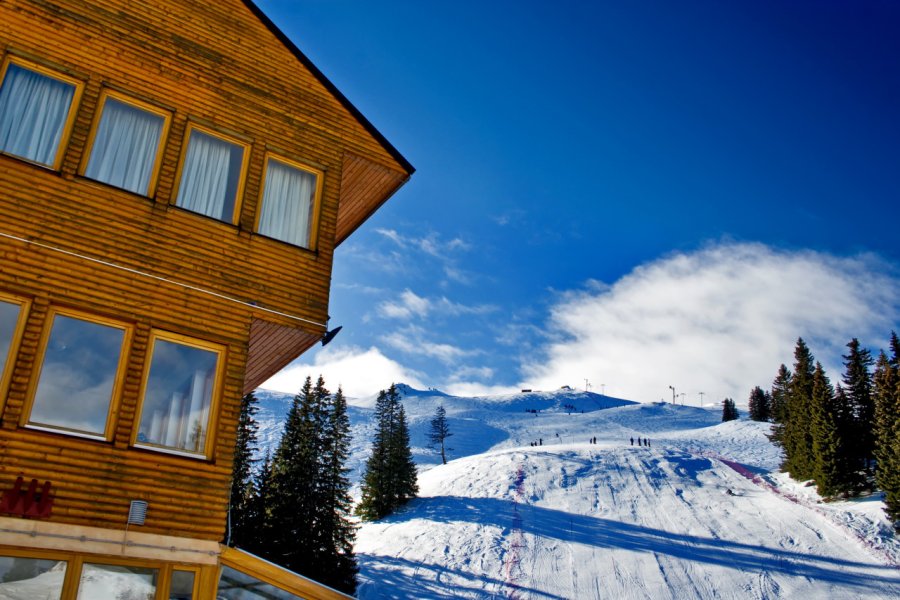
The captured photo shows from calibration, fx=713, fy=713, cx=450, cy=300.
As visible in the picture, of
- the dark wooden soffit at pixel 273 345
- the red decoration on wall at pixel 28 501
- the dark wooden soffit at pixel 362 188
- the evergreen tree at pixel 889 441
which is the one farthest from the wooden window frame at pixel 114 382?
the evergreen tree at pixel 889 441

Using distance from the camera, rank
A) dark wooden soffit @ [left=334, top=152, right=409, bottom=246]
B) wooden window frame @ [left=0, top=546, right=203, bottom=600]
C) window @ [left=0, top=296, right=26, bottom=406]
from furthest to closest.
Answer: dark wooden soffit @ [left=334, top=152, right=409, bottom=246]
window @ [left=0, top=296, right=26, bottom=406]
wooden window frame @ [left=0, top=546, right=203, bottom=600]

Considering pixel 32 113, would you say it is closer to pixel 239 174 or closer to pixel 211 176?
pixel 211 176

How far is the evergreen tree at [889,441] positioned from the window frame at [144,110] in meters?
50.4

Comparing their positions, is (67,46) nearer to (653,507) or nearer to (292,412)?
(292,412)

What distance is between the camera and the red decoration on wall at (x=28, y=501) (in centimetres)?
829

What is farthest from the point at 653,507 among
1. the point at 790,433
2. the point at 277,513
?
the point at 277,513

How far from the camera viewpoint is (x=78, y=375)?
30.9 ft

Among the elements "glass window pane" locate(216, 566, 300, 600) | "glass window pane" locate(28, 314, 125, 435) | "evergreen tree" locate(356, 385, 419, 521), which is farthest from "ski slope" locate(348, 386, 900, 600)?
"glass window pane" locate(28, 314, 125, 435)

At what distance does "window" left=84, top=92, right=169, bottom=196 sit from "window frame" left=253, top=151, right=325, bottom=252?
5.42 feet

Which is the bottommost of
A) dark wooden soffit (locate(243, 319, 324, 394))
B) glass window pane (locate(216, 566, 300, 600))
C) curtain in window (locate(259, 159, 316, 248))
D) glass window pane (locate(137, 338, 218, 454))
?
glass window pane (locate(216, 566, 300, 600))

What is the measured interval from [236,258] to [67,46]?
4.23 meters

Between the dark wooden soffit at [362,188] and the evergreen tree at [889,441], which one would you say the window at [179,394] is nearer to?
the dark wooden soffit at [362,188]

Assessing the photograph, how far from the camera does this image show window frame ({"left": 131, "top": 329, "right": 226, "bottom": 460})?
959 centimetres

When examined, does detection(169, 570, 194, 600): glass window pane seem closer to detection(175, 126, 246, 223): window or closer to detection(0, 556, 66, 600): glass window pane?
detection(0, 556, 66, 600): glass window pane
